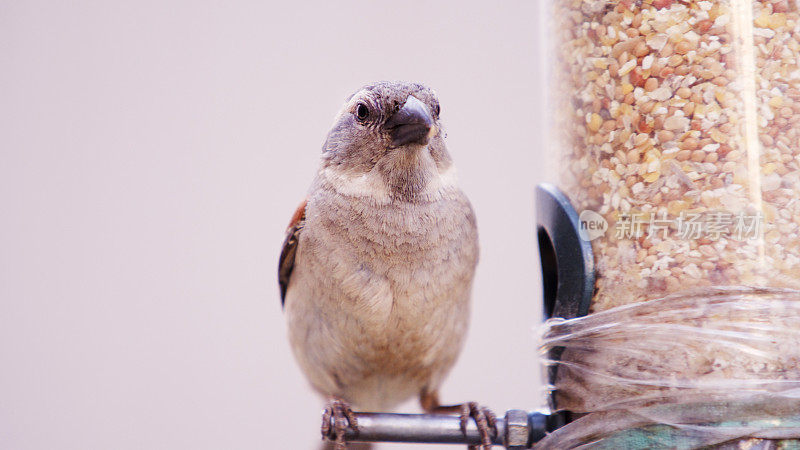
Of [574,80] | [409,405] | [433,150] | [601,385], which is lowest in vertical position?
[409,405]

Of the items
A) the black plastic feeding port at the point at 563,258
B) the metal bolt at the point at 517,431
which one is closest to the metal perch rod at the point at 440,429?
the metal bolt at the point at 517,431

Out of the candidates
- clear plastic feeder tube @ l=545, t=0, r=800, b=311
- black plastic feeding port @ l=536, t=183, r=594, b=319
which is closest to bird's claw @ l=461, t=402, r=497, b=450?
black plastic feeding port @ l=536, t=183, r=594, b=319

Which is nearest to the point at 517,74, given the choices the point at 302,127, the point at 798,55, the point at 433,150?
the point at 302,127

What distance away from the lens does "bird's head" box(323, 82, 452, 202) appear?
205 centimetres

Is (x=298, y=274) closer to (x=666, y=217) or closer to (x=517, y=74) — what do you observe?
(x=666, y=217)

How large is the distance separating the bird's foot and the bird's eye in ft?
2.44

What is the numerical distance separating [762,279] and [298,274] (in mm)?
1209

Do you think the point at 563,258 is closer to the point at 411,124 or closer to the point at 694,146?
the point at 694,146

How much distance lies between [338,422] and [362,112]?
0.82 meters

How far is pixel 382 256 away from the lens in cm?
203

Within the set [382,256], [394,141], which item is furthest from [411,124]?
[382,256]

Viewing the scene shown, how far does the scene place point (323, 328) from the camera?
2113mm

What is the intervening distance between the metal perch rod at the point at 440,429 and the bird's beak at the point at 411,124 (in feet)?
2.29

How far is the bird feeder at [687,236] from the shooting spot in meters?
1.40
